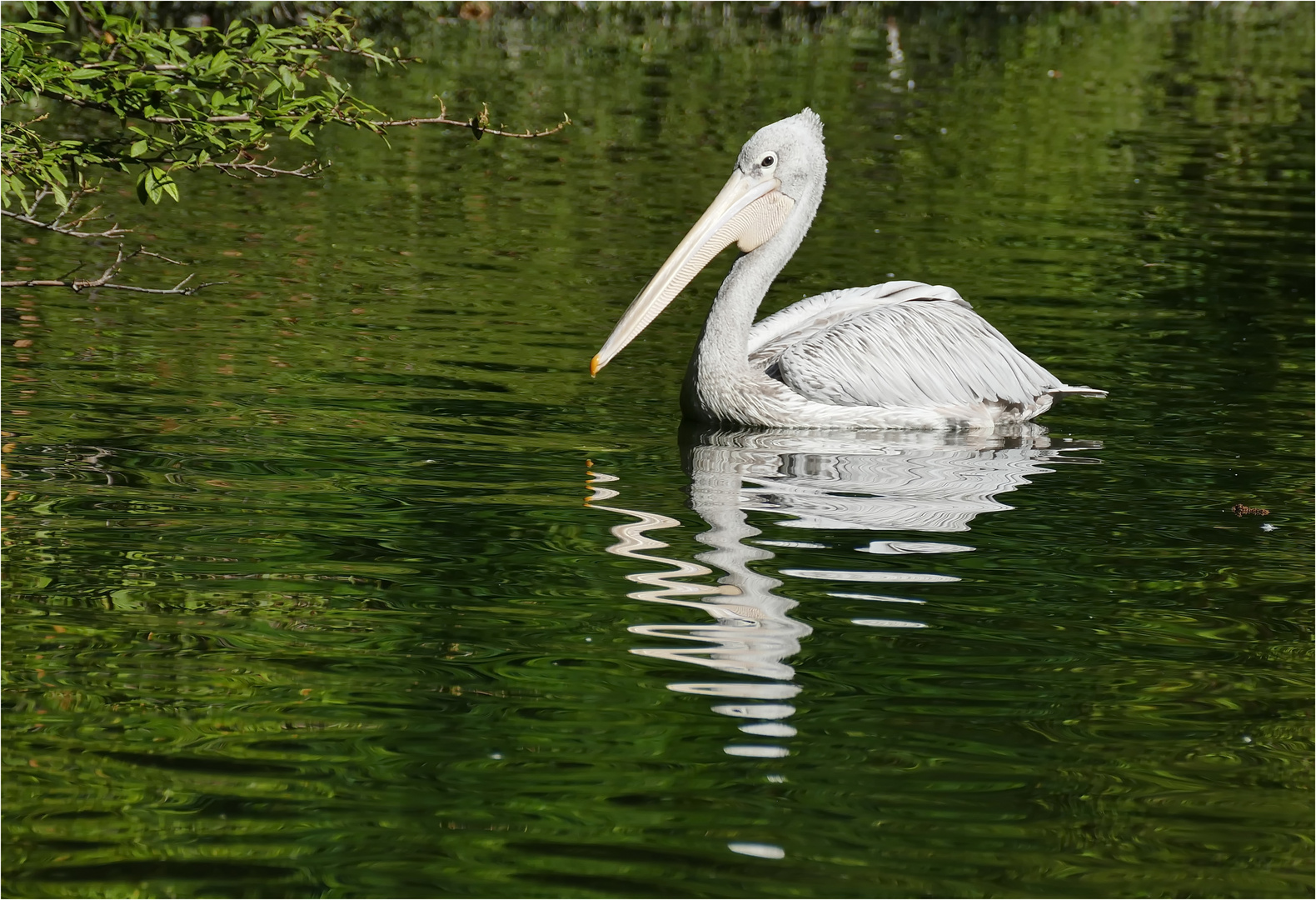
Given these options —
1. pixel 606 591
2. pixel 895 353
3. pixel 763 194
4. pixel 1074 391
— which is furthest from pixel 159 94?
pixel 1074 391

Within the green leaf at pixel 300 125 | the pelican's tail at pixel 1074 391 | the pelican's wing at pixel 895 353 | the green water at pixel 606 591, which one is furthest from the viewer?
the pelican's tail at pixel 1074 391

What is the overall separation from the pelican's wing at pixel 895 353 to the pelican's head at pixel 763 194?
413mm

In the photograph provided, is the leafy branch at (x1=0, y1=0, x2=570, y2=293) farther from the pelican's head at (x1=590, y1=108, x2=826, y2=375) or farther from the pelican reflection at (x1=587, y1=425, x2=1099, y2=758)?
the pelican's head at (x1=590, y1=108, x2=826, y2=375)

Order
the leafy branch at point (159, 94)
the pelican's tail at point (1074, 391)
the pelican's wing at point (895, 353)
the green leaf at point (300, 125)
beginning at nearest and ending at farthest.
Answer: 1. the leafy branch at point (159, 94)
2. the green leaf at point (300, 125)
3. the pelican's wing at point (895, 353)
4. the pelican's tail at point (1074, 391)

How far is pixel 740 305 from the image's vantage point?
8.52 meters

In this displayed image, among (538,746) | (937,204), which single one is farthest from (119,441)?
(937,204)

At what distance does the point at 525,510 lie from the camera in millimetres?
6703

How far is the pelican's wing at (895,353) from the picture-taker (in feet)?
27.5

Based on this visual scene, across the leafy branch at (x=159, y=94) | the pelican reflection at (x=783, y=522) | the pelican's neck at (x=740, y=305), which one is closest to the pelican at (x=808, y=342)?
the pelican's neck at (x=740, y=305)

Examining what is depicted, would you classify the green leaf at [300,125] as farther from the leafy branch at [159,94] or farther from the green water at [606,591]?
the green water at [606,591]

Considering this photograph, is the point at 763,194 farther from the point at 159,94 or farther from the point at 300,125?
the point at 159,94

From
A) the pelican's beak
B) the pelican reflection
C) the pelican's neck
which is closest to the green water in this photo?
the pelican reflection

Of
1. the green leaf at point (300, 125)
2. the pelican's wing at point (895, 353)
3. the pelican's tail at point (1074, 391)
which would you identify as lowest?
the pelican's tail at point (1074, 391)

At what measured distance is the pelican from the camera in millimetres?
8320
